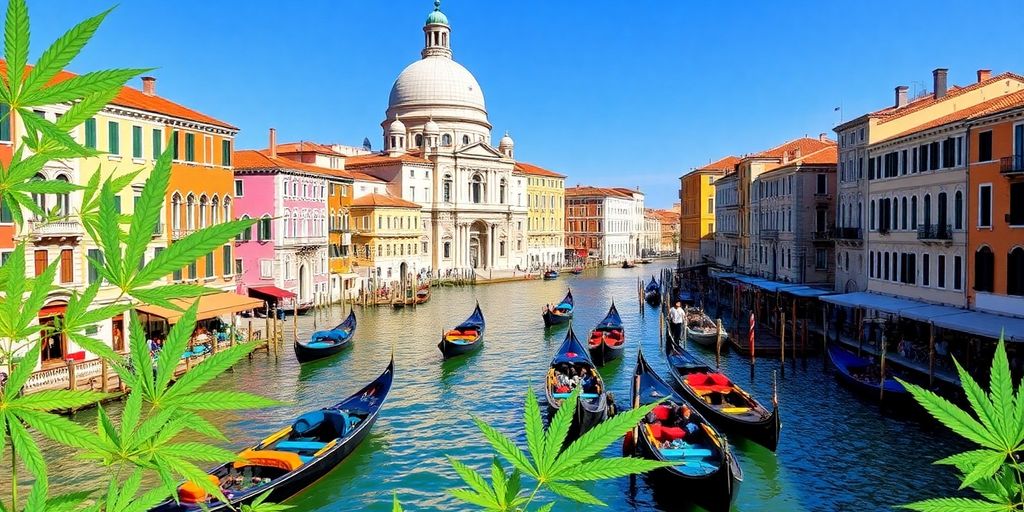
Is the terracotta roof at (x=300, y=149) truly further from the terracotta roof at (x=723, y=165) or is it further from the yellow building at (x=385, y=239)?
the terracotta roof at (x=723, y=165)

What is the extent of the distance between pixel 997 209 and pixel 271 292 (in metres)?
19.7

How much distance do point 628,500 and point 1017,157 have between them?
9689 millimetres

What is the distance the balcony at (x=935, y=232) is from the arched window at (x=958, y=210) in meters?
0.21

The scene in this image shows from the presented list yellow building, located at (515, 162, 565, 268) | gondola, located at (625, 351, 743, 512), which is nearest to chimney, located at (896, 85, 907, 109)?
gondola, located at (625, 351, 743, 512)

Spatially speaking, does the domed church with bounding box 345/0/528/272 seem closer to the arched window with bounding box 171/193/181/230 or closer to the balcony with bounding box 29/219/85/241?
the arched window with bounding box 171/193/181/230

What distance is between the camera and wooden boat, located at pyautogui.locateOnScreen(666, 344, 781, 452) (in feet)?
36.7

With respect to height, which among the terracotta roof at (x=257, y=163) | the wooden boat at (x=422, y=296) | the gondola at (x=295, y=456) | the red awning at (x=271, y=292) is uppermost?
the terracotta roof at (x=257, y=163)

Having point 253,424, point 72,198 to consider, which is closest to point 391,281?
point 72,198

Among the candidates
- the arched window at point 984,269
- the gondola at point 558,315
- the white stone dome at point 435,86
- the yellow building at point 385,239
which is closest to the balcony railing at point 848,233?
the arched window at point 984,269

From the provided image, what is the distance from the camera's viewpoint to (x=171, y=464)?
4.53 feet

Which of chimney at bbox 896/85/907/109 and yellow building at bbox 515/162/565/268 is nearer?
chimney at bbox 896/85/907/109

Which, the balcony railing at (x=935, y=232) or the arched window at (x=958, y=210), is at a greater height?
the arched window at (x=958, y=210)

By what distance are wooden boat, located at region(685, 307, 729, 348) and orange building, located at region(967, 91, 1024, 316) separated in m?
6.35

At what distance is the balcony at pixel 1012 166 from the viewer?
1377cm
